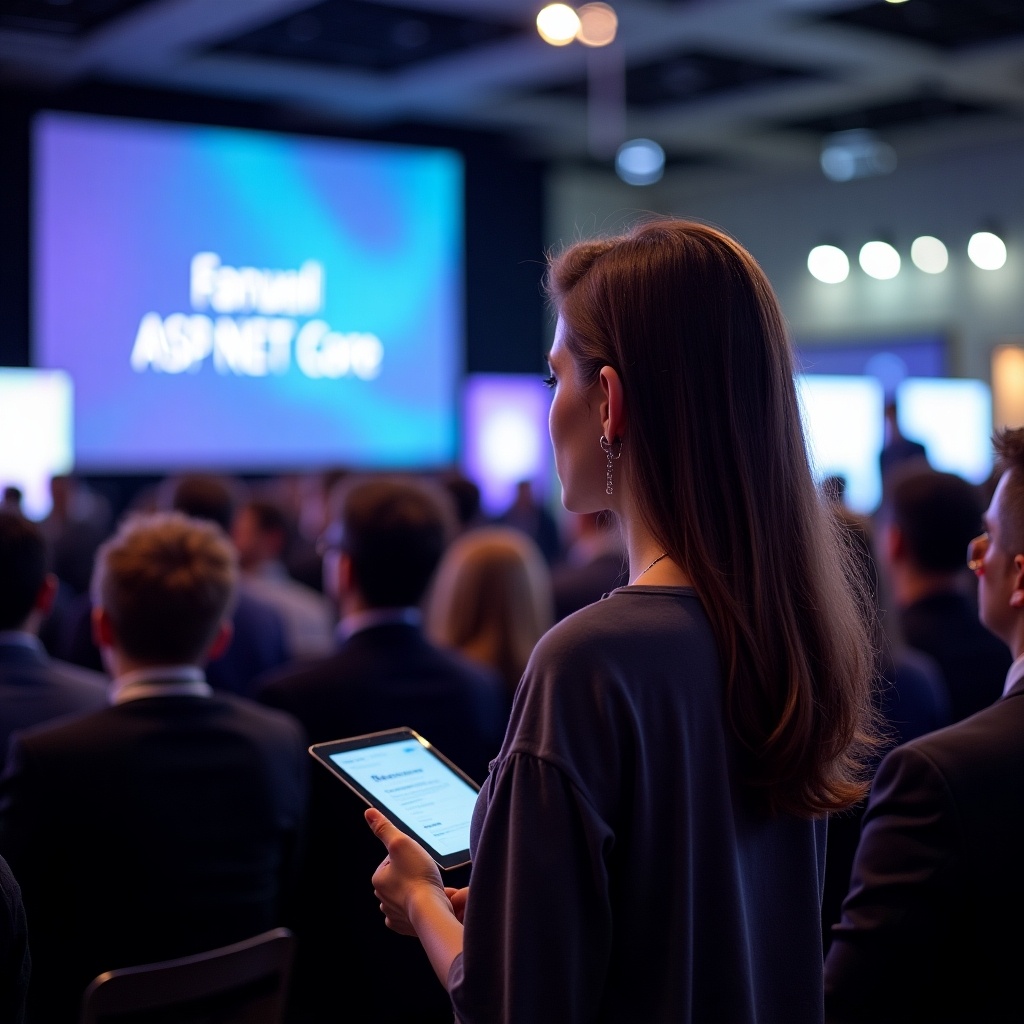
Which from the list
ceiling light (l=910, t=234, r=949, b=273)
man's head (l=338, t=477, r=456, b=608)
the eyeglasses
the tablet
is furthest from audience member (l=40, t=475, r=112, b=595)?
ceiling light (l=910, t=234, r=949, b=273)

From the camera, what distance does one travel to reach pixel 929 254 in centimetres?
1070

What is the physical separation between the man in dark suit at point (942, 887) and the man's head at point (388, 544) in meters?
1.35

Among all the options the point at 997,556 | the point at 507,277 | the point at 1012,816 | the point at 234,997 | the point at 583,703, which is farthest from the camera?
the point at 507,277

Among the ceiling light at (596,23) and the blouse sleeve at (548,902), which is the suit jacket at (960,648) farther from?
the ceiling light at (596,23)

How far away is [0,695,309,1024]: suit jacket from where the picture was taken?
2.03 meters

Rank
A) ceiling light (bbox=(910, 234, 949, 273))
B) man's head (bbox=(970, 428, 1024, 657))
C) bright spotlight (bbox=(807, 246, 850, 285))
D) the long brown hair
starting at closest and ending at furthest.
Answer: the long brown hair
man's head (bbox=(970, 428, 1024, 657))
ceiling light (bbox=(910, 234, 949, 273))
bright spotlight (bbox=(807, 246, 850, 285))

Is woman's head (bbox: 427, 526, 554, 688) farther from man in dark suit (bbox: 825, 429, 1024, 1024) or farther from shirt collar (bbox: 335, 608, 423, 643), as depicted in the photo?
man in dark suit (bbox: 825, 429, 1024, 1024)

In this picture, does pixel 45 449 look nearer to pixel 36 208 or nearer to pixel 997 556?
pixel 36 208

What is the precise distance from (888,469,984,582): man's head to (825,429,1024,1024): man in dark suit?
139 cm

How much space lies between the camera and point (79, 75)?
29.2 feet

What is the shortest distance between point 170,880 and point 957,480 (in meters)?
1.99

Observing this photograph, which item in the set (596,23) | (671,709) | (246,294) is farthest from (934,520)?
(246,294)

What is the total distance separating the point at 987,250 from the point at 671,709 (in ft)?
33.3

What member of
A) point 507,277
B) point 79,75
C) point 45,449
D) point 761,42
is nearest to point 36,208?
point 79,75
